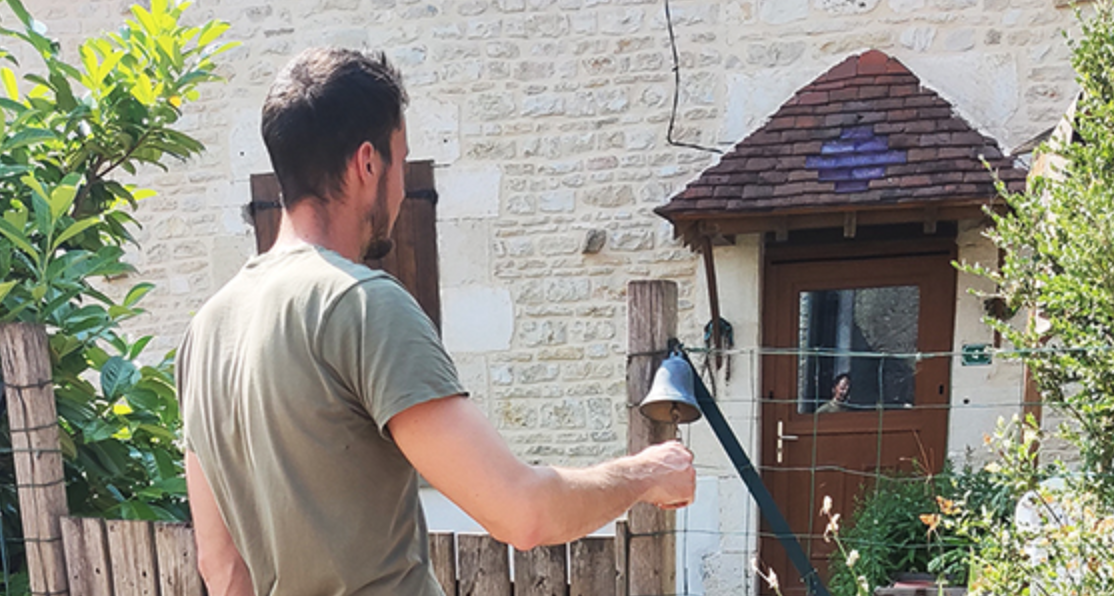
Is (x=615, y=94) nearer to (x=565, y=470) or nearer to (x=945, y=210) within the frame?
(x=945, y=210)

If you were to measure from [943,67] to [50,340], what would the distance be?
14.4 ft

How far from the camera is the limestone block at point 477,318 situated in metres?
4.61

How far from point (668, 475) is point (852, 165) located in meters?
3.06

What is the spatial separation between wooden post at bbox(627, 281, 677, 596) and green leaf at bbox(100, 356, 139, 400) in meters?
1.47

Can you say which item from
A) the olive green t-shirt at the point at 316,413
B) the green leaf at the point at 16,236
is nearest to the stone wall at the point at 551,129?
the green leaf at the point at 16,236

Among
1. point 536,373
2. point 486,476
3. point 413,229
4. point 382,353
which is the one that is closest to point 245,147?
point 413,229

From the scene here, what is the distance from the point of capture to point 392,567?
3.73ft

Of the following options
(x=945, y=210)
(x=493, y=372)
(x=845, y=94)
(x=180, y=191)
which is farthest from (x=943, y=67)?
(x=180, y=191)

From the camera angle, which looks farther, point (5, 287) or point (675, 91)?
point (675, 91)

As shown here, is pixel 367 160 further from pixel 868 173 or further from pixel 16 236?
pixel 868 173

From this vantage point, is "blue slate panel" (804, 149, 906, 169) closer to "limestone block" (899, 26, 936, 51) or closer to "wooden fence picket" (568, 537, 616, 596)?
"limestone block" (899, 26, 936, 51)

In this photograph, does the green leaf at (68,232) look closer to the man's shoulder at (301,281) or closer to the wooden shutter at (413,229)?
the man's shoulder at (301,281)

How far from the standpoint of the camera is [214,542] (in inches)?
53.7

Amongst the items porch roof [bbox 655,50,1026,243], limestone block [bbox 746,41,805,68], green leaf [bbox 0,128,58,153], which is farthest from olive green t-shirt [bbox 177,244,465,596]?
limestone block [bbox 746,41,805,68]
